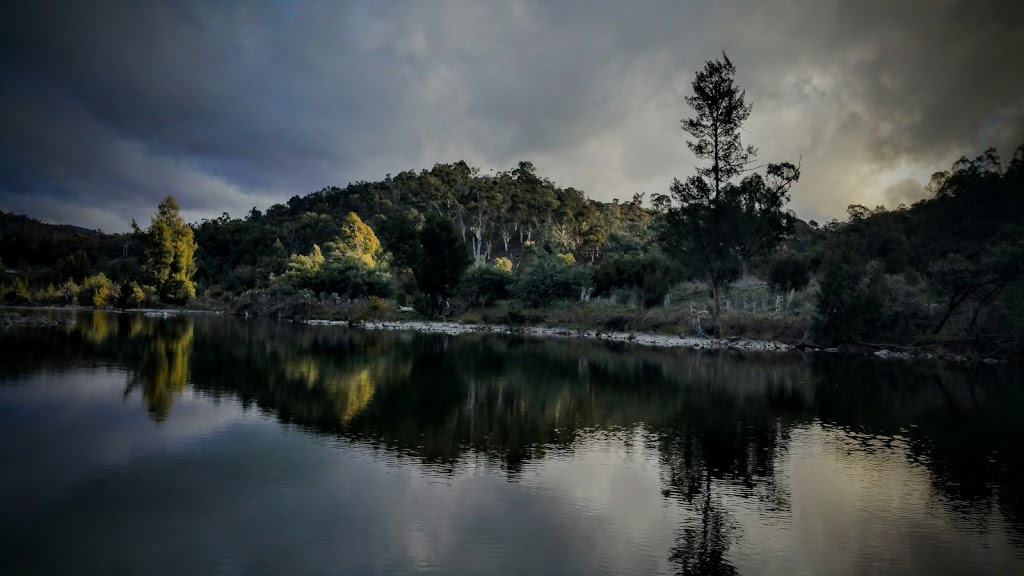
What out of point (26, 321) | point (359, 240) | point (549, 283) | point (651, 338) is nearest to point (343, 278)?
point (359, 240)

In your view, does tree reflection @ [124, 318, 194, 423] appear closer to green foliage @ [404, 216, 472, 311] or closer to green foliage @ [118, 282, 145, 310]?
green foliage @ [404, 216, 472, 311]

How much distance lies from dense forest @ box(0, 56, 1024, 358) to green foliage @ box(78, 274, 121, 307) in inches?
7.3

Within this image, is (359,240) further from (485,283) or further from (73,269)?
(73,269)

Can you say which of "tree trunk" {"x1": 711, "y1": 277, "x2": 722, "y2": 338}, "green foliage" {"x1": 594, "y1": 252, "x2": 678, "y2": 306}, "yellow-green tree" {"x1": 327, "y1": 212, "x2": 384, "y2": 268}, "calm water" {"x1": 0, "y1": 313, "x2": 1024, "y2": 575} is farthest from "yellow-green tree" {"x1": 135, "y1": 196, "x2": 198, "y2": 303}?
"tree trunk" {"x1": 711, "y1": 277, "x2": 722, "y2": 338}

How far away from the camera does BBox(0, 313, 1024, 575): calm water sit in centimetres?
744

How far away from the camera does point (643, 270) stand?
52.6 meters

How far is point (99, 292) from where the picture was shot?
202ft

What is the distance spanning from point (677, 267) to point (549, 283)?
10869mm

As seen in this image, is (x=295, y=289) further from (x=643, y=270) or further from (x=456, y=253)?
(x=643, y=270)

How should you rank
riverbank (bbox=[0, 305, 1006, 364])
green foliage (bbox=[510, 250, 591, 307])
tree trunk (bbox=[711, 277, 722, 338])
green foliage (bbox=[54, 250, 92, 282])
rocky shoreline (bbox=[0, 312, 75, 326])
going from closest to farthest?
riverbank (bbox=[0, 305, 1006, 364]), rocky shoreline (bbox=[0, 312, 75, 326]), tree trunk (bbox=[711, 277, 722, 338]), green foliage (bbox=[510, 250, 591, 307]), green foliage (bbox=[54, 250, 92, 282])

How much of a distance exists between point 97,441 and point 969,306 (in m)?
42.4

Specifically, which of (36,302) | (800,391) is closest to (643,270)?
(800,391)

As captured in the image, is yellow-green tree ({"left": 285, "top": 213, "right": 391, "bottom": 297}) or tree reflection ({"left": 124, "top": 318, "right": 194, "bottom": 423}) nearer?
tree reflection ({"left": 124, "top": 318, "right": 194, "bottom": 423})

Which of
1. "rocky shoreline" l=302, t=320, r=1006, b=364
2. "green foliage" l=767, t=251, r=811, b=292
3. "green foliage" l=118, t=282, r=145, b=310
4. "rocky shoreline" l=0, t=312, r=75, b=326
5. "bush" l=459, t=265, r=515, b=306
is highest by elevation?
"green foliage" l=767, t=251, r=811, b=292
